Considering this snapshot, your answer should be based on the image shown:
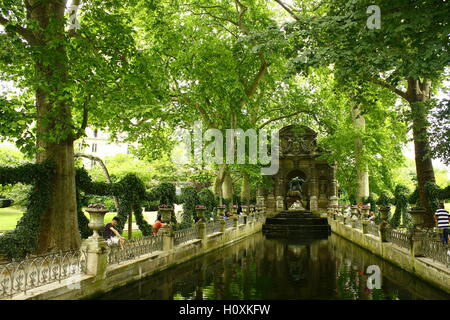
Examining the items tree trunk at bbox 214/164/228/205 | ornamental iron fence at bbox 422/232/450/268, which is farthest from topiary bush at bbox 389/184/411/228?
tree trunk at bbox 214/164/228/205

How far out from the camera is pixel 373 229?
54.4 ft

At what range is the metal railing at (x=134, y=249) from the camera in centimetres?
962

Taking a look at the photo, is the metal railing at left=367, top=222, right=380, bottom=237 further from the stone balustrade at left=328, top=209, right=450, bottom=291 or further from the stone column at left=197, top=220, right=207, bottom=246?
the stone column at left=197, top=220, right=207, bottom=246

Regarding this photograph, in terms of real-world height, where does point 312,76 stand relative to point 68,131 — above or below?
above

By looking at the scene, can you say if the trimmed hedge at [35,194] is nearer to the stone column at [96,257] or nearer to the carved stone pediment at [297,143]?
the stone column at [96,257]

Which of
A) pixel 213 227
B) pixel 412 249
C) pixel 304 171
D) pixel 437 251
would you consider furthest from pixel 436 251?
pixel 304 171

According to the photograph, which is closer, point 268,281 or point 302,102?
point 268,281

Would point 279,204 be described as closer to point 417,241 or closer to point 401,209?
point 401,209

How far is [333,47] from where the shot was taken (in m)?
10.4

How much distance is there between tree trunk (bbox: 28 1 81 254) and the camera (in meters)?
10.7

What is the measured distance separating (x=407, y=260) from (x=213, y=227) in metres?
8.84
